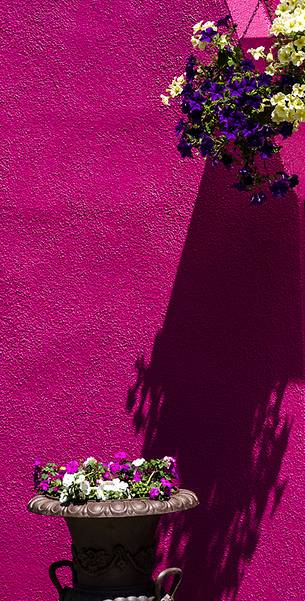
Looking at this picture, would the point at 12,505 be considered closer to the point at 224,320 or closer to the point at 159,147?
the point at 224,320

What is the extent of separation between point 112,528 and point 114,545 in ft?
0.22

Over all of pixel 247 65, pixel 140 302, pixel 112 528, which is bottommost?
pixel 112 528

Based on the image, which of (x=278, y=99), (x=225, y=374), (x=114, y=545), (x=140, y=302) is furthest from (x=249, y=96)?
(x=114, y=545)

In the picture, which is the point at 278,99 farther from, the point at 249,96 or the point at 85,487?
the point at 85,487

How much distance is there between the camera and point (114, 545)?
12.8 ft

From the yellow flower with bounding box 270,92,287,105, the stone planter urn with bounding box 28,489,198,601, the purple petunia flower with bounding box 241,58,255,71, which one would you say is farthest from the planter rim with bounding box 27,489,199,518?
the purple petunia flower with bounding box 241,58,255,71

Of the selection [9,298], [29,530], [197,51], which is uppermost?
[197,51]

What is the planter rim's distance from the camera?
150 inches

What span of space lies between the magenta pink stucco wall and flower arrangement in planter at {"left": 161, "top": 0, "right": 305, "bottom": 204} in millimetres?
393

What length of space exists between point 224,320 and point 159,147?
0.87 m

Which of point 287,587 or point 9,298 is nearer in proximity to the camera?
point 287,587

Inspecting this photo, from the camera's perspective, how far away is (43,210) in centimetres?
484

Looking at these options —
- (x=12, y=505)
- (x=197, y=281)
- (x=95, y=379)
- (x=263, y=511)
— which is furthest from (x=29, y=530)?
(x=197, y=281)

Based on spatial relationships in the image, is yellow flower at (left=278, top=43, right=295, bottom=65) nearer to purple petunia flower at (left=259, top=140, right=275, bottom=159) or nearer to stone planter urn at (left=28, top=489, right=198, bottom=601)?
purple petunia flower at (left=259, top=140, right=275, bottom=159)
